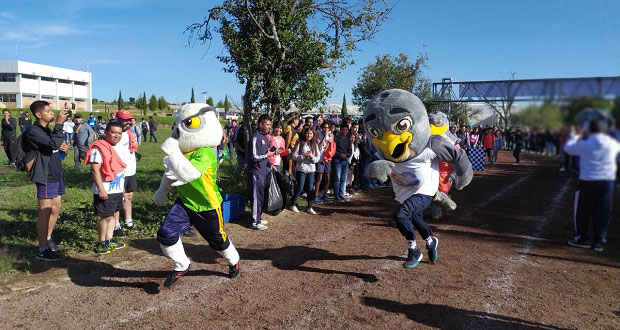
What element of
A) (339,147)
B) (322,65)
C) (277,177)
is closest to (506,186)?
(339,147)

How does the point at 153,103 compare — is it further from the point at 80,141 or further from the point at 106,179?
the point at 106,179

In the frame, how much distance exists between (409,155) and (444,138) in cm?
85

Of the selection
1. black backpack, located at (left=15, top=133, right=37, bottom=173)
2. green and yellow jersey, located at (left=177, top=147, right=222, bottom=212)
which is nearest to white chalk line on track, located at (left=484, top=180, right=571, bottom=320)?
green and yellow jersey, located at (left=177, top=147, right=222, bottom=212)

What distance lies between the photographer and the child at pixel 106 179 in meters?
5.29

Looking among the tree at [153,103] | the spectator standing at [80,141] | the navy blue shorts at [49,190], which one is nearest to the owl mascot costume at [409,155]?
the navy blue shorts at [49,190]

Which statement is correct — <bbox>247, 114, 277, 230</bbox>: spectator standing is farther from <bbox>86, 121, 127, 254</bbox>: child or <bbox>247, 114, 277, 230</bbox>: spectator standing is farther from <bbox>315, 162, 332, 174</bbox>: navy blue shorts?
<bbox>86, 121, 127, 254</bbox>: child

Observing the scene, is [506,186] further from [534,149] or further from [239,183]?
[534,149]

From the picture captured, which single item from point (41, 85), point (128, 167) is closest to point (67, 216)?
point (128, 167)

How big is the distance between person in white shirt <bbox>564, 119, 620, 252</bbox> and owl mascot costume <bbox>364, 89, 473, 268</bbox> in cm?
259

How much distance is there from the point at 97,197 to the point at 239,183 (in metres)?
4.22

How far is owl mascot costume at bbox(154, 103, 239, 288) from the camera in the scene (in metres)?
4.38

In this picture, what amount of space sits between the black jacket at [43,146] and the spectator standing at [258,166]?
10.0 ft

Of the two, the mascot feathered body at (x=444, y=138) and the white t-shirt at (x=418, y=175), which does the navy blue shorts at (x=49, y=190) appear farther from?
the mascot feathered body at (x=444, y=138)

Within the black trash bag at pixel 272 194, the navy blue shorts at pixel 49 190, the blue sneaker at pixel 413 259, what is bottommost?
the blue sneaker at pixel 413 259
